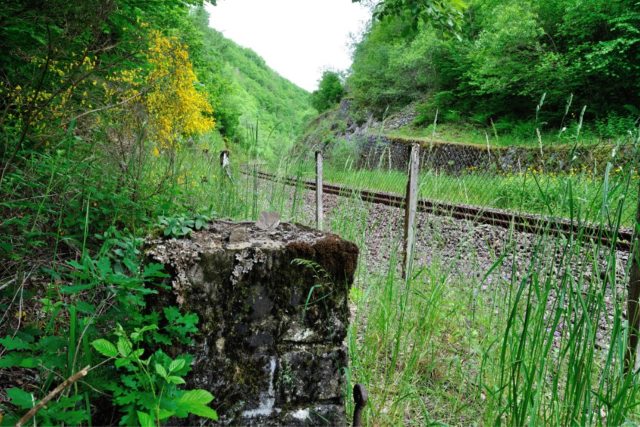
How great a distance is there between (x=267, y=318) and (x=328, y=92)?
3647 centimetres

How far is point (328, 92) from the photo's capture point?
1427 inches

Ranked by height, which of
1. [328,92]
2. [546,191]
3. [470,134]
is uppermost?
[328,92]

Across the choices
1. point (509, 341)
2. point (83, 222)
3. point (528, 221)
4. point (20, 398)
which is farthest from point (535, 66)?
point (20, 398)

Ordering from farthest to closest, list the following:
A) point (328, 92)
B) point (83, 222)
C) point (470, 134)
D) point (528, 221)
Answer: point (328, 92) < point (470, 134) < point (528, 221) < point (83, 222)

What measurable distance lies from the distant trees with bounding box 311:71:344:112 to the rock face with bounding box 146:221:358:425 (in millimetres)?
35633

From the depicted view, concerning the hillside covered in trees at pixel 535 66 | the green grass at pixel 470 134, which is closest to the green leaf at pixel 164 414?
the hillside covered in trees at pixel 535 66

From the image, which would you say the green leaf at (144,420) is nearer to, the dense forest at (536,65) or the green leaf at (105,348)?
the green leaf at (105,348)

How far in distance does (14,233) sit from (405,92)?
2437 centimetres

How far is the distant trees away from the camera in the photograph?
36.0 metres

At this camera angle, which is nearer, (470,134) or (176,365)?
(176,365)

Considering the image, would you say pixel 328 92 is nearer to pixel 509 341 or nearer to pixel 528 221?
pixel 528 221

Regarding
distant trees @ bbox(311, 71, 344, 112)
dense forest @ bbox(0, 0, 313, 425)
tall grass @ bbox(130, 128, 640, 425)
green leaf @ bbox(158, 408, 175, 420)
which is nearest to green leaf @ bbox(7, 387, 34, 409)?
dense forest @ bbox(0, 0, 313, 425)

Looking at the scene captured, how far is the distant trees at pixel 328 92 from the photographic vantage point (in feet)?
118

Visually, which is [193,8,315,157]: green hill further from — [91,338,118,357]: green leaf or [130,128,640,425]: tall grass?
[91,338,118,357]: green leaf
